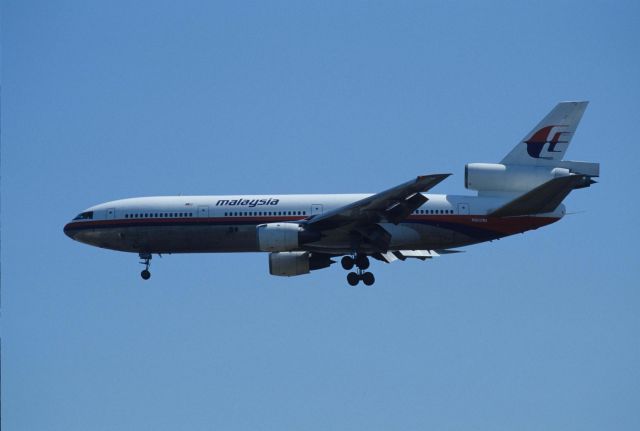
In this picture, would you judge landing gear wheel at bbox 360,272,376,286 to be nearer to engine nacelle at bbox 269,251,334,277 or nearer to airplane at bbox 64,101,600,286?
airplane at bbox 64,101,600,286

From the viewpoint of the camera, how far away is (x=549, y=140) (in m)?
47.3

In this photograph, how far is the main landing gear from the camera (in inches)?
1870

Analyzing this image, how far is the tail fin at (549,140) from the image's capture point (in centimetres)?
4712

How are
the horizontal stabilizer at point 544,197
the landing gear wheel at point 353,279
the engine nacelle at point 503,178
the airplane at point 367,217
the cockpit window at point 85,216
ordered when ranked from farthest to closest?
the cockpit window at point 85,216 → the landing gear wheel at point 353,279 → the engine nacelle at point 503,178 → the airplane at point 367,217 → the horizontal stabilizer at point 544,197

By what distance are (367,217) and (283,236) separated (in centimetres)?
346

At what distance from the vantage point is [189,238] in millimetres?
48719

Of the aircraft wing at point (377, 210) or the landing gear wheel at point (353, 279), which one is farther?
the landing gear wheel at point (353, 279)

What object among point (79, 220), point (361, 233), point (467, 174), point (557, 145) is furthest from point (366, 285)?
point (79, 220)

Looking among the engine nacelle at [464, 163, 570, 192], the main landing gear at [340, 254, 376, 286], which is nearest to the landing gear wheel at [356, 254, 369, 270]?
the main landing gear at [340, 254, 376, 286]

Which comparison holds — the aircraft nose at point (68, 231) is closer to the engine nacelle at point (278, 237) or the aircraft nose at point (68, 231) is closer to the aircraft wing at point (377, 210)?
the engine nacelle at point (278, 237)

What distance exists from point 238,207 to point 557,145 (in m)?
13.7

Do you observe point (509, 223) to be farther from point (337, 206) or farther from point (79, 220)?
point (79, 220)

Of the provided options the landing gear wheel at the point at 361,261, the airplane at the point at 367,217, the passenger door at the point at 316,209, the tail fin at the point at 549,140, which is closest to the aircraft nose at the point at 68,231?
the airplane at the point at 367,217

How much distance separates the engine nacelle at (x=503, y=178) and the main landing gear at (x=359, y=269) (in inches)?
209
